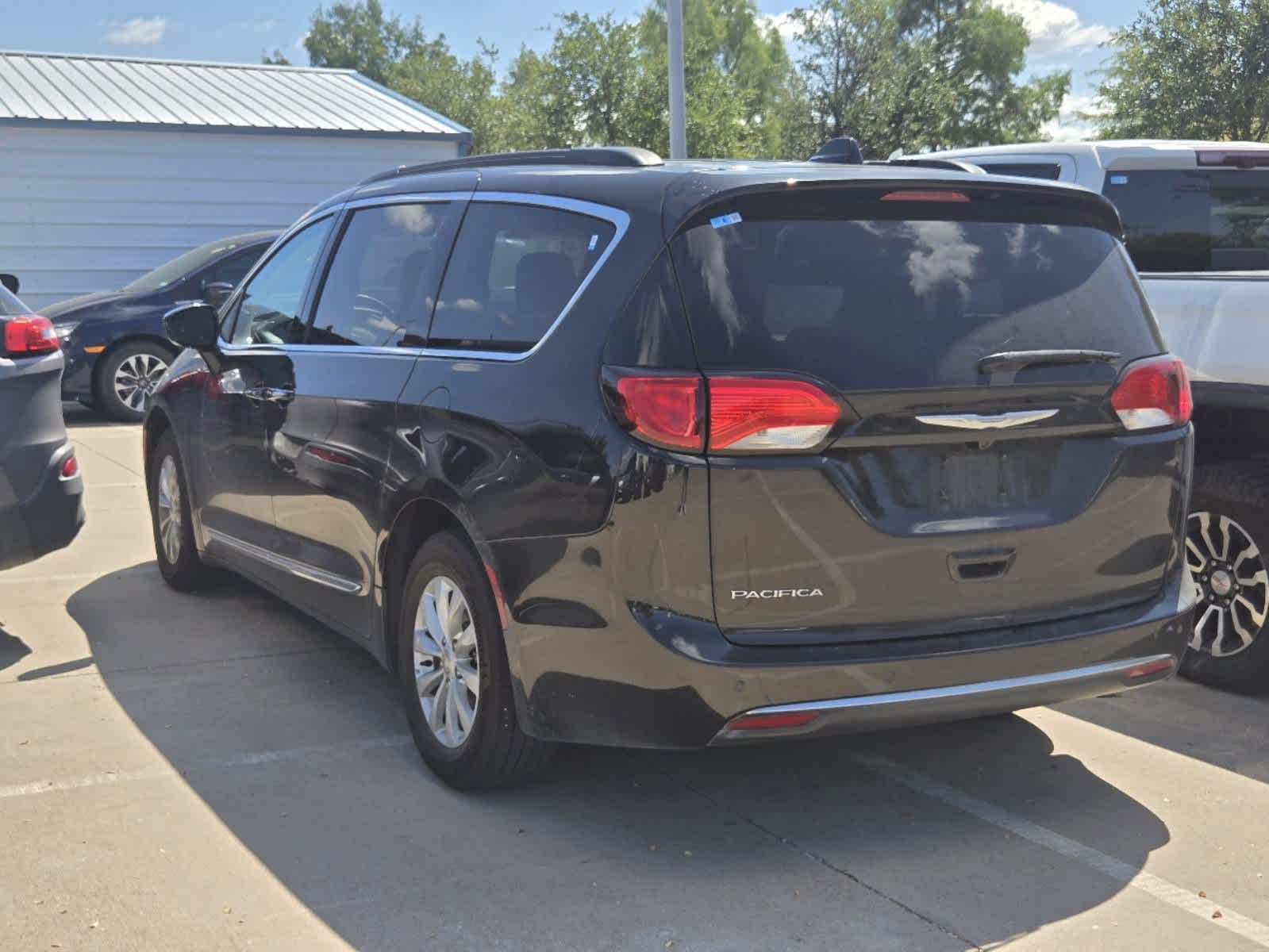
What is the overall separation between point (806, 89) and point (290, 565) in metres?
41.4

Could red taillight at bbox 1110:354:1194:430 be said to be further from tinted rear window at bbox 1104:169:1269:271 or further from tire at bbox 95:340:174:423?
tire at bbox 95:340:174:423

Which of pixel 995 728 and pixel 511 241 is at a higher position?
pixel 511 241

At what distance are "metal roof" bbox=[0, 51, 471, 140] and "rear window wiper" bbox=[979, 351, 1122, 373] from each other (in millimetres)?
16689

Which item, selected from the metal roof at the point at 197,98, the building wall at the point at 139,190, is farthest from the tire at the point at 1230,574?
the metal roof at the point at 197,98

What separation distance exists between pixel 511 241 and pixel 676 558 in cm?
130

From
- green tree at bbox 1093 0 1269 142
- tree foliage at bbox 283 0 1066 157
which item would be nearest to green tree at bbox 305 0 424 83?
tree foliage at bbox 283 0 1066 157

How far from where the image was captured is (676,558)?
11.7ft

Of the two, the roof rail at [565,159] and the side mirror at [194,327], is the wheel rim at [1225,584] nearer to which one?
the roof rail at [565,159]

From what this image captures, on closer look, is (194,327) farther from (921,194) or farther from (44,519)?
(921,194)

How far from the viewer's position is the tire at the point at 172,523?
6.73 metres

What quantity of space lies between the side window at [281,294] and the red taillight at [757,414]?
2.40 metres

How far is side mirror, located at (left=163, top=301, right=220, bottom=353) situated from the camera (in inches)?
242

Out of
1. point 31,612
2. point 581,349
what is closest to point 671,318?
point 581,349

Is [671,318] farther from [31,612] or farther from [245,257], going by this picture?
[245,257]
